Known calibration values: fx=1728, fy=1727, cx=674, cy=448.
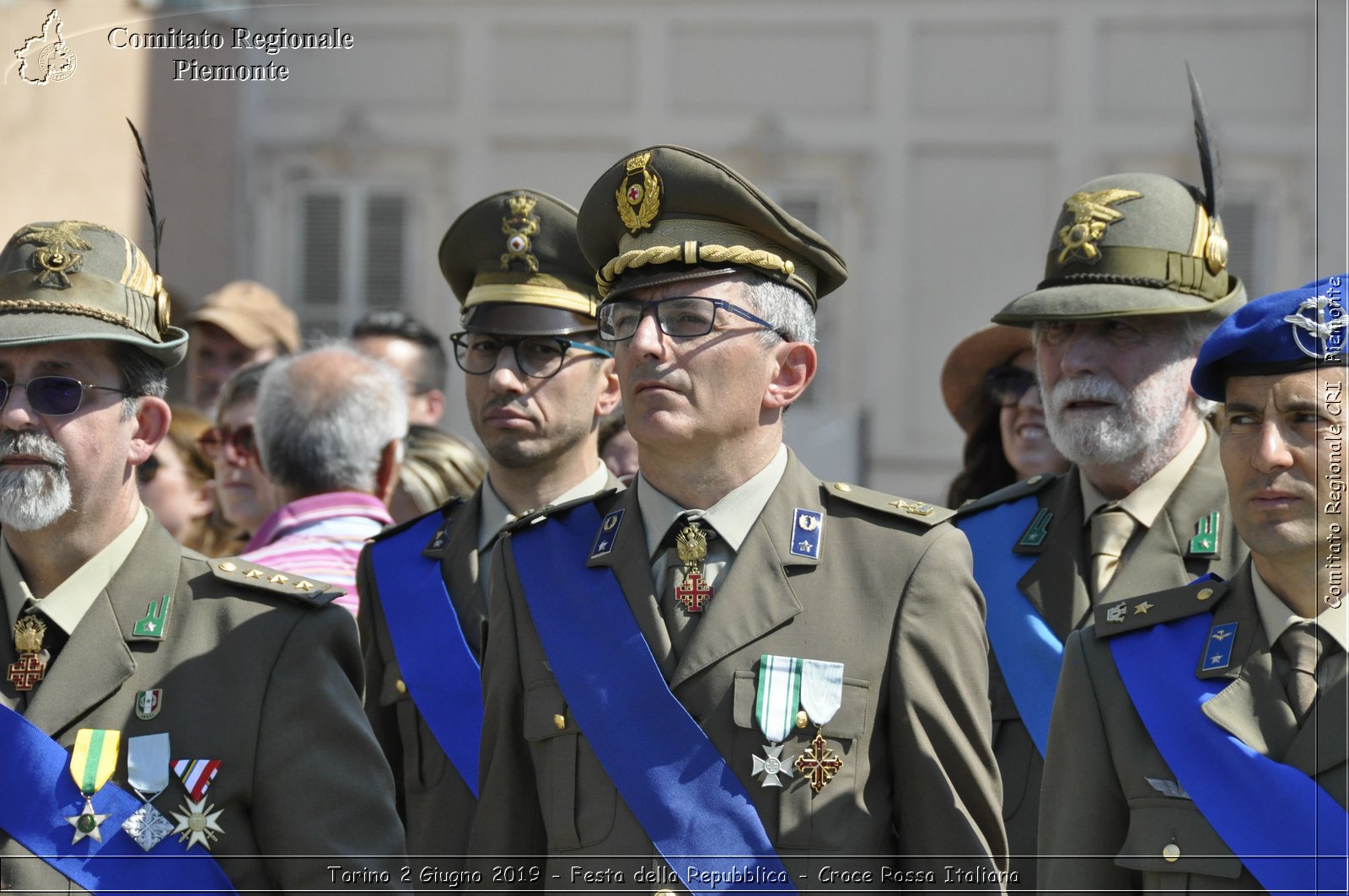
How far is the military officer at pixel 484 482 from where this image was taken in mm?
4141

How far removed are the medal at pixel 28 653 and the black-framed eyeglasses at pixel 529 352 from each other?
1442 mm

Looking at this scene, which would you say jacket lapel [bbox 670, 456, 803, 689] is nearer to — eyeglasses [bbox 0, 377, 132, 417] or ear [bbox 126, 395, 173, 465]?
ear [bbox 126, 395, 173, 465]

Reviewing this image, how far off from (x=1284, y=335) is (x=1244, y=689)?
646 mm

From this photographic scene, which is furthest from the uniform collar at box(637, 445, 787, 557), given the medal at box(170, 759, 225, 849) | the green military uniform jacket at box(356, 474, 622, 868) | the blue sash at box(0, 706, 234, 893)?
the blue sash at box(0, 706, 234, 893)

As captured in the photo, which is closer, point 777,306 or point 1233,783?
point 1233,783

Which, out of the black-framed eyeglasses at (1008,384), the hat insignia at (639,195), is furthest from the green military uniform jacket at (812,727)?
the black-framed eyeglasses at (1008,384)

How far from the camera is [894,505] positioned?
340 centimetres

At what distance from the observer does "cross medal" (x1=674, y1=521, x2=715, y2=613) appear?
329 cm

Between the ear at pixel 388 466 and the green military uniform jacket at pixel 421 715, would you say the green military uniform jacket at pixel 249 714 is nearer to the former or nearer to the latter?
the green military uniform jacket at pixel 421 715

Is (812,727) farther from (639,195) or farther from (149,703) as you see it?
(149,703)

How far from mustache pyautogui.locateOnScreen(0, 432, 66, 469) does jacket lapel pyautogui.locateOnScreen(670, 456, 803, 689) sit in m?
1.33

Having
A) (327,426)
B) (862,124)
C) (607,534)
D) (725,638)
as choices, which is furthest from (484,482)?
(862,124)

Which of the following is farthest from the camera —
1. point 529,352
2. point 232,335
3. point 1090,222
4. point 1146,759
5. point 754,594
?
point 232,335

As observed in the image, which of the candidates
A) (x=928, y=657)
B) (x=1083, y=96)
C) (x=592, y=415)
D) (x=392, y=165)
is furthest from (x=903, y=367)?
(x=928, y=657)
